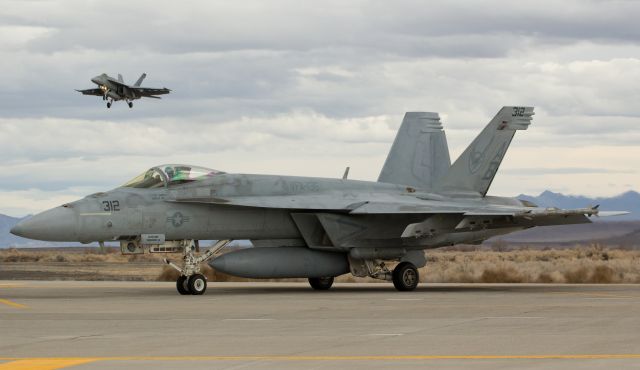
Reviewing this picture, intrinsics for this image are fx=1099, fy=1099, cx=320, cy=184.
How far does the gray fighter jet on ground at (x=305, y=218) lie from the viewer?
2214 centimetres

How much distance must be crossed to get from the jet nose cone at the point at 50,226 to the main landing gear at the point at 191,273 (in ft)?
7.56

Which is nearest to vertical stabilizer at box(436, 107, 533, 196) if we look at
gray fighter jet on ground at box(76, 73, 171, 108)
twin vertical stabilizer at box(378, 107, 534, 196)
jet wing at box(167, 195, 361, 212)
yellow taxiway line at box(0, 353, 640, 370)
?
twin vertical stabilizer at box(378, 107, 534, 196)

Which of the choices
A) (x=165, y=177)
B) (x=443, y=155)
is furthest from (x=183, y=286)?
(x=443, y=155)

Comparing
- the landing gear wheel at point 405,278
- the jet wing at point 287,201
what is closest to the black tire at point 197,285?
the jet wing at point 287,201

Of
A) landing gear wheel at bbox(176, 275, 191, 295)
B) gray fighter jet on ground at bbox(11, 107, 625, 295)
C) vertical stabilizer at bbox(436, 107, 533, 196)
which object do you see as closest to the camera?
gray fighter jet on ground at bbox(11, 107, 625, 295)

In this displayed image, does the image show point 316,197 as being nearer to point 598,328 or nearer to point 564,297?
point 564,297

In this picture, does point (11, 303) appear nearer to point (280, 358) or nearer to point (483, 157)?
point (280, 358)

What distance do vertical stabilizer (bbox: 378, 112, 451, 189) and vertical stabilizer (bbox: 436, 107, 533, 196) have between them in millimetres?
991

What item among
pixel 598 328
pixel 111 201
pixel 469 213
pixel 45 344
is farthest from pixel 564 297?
pixel 45 344

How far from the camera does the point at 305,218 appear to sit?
2448cm

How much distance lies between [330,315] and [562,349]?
17.7 feet

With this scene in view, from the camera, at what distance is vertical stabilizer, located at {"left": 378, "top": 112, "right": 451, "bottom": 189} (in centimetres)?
2817

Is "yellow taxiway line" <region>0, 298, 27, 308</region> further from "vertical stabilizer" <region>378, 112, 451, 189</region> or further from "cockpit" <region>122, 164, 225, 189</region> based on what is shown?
"vertical stabilizer" <region>378, 112, 451, 189</region>

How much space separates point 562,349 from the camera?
11.4 m
